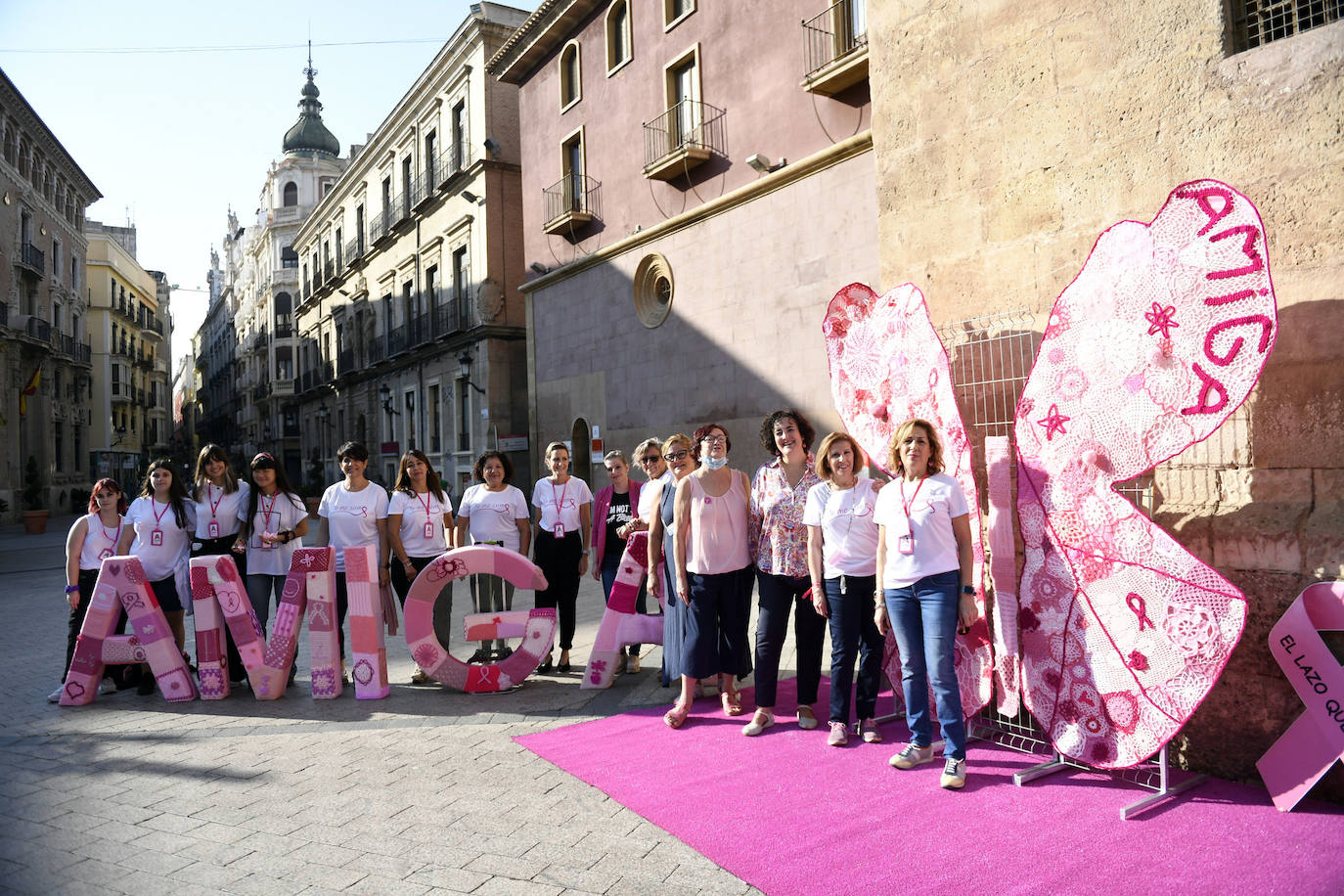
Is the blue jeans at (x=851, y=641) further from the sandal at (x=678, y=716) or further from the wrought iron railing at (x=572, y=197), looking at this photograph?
the wrought iron railing at (x=572, y=197)

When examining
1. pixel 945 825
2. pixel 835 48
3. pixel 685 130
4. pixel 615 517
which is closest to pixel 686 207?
pixel 685 130

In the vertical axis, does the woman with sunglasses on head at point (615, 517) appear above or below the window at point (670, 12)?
below

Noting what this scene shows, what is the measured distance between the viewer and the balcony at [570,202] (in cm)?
1881

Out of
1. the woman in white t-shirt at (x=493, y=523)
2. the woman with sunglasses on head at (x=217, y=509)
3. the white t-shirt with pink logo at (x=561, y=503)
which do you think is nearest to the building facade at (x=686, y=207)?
the white t-shirt with pink logo at (x=561, y=503)

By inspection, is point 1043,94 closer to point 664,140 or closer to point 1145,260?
point 1145,260

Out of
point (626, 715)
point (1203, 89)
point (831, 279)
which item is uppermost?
point (831, 279)

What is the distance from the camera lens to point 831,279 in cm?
1266

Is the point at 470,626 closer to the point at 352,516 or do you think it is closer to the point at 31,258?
the point at 352,516

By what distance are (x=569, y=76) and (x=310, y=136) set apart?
41.1 meters

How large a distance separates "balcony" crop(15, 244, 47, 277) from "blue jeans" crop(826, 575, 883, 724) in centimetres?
3647

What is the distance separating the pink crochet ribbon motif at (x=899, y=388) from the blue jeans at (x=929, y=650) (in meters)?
0.24

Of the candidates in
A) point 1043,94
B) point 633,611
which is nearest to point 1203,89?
point 1043,94

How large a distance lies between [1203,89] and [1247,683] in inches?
108

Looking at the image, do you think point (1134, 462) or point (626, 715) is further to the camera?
point (626, 715)
